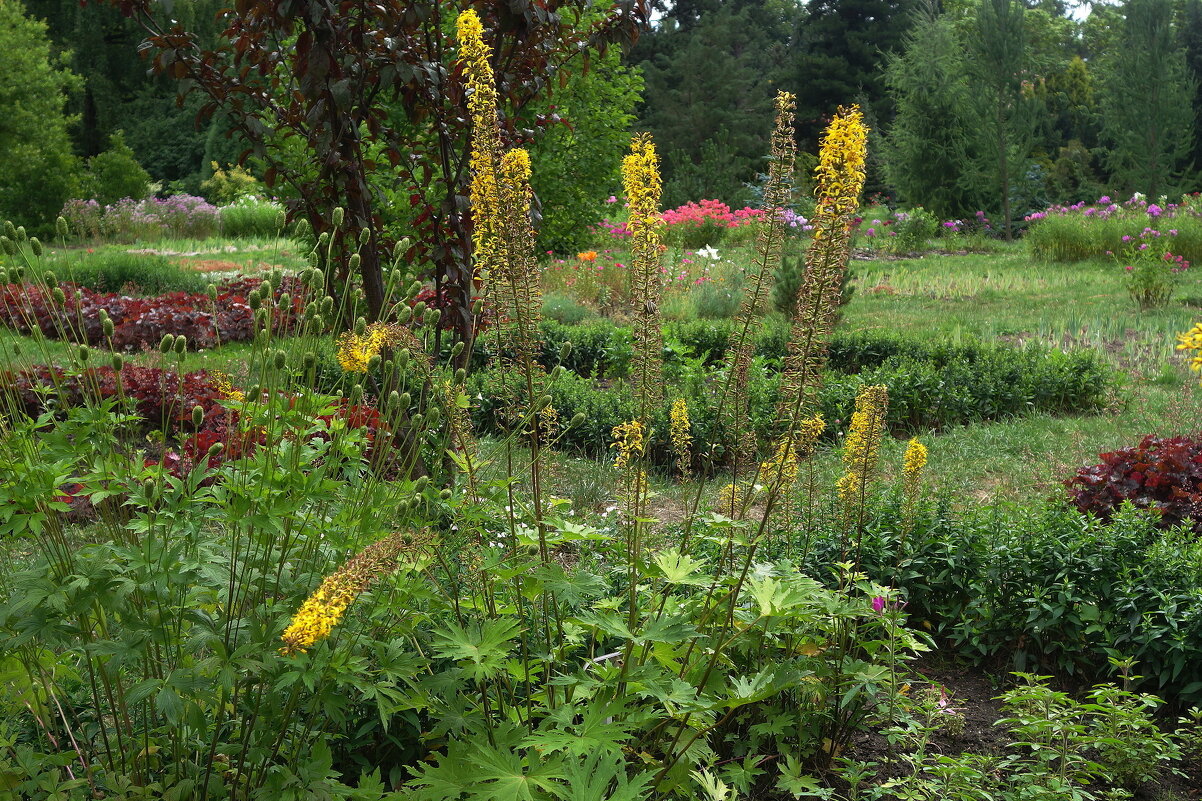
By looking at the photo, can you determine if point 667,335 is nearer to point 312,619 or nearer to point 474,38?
point 474,38

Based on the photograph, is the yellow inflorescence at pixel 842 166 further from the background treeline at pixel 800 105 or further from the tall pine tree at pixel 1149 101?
the tall pine tree at pixel 1149 101

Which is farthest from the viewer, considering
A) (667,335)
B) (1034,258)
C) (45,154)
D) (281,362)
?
(45,154)

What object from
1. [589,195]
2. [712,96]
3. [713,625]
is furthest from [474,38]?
[712,96]

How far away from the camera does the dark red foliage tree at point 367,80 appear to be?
11.9 ft

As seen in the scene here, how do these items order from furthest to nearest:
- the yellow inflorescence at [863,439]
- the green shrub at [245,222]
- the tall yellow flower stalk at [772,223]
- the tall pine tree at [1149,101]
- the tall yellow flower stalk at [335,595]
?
the tall pine tree at [1149,101], the green shrub at [245,222], the yellow inflorescence at [863,439], the tall yellow flower stalk at [772,223], the tall yellow flower stalk at [335,595]

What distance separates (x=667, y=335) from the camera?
784cm

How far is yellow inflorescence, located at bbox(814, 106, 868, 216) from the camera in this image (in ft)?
6.85

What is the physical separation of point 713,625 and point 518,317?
99 centimetres

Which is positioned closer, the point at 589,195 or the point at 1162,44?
the point at 589,195

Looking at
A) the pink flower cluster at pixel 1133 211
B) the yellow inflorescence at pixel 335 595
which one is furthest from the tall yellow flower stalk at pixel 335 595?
the pink flower cluster at pixel 1133 211

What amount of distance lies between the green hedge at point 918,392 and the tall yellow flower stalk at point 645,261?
340 centimetres

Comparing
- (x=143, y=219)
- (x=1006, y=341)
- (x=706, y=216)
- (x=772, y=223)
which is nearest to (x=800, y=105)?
(x=706, y=216)

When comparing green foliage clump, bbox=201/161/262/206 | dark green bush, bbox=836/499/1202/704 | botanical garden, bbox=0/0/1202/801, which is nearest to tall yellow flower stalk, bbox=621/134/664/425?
botanical garden, bbox=0/0/1202/801

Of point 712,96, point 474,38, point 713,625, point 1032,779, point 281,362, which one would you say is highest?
point 712,96
